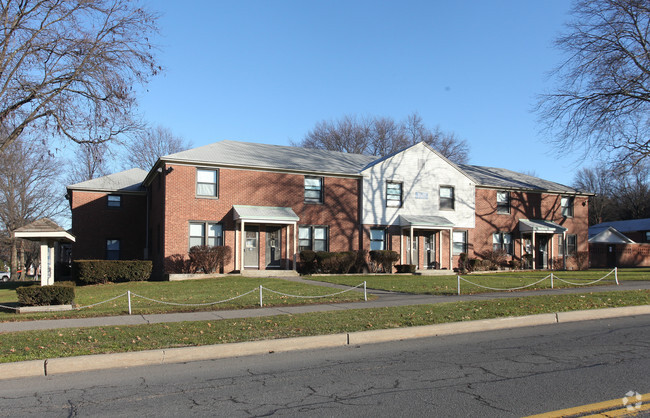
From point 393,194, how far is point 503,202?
8203mm

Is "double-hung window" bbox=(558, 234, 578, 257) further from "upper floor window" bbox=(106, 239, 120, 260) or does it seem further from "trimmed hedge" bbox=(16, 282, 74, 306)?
"trimmed hedge" bbox=(16, 282, 74, 306)

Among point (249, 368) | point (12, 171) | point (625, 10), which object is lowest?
point (249, 368)

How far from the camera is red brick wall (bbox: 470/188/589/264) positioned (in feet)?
105

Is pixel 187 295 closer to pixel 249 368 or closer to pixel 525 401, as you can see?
pixel 249 368

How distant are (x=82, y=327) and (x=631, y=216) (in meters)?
79.6

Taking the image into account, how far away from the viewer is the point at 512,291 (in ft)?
58.5

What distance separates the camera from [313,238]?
27766 millimetres

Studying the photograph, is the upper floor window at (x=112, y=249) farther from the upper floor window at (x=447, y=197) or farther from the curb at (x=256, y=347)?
the curb at (x=256, y=347)

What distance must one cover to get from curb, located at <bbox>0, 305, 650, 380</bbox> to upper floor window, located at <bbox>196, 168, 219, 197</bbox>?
17.2 m

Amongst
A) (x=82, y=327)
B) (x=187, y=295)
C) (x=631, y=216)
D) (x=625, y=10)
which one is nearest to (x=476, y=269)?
(x=625, y=10)

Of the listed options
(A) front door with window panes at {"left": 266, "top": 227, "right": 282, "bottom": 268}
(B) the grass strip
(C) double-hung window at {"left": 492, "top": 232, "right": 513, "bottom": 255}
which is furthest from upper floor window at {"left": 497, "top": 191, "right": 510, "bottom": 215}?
(B) the grass strip

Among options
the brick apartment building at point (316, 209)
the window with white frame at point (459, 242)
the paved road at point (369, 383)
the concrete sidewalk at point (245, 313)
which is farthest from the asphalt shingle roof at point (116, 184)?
the paved road at point (369, 383)

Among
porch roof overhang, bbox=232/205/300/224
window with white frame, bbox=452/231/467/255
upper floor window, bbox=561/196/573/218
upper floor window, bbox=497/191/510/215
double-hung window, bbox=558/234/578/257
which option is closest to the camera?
porch roof overhang, bbox=232/205/300/224

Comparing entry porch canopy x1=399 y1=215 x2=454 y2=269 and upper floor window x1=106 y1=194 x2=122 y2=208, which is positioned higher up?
upper floor window x1=106 y1=194 x2=122 y2=208
